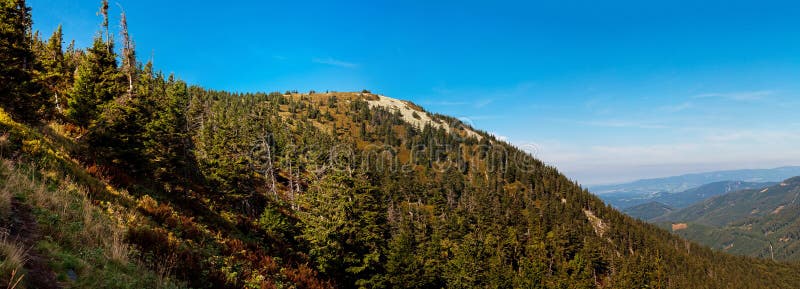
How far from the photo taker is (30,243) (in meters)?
6.89

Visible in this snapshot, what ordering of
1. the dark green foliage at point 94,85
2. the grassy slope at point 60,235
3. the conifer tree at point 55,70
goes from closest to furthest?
the grassy slope at point 60,235 < the dark green foliage at point 94,85 < the conifer tree at point 55,70

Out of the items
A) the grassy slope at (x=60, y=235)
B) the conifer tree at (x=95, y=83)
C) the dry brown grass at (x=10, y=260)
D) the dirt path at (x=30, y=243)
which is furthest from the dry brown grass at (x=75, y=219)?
the conifer tree at (x=95, y=83)

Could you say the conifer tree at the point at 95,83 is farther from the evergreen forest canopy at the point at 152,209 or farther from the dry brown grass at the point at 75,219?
the dry brown grass at the point at 75,219

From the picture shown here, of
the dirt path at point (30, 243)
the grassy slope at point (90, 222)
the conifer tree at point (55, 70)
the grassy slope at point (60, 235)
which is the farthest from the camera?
the conifer tree at point (55, 70)

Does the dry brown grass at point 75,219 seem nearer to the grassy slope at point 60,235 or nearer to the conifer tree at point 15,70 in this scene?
the grassy slope at point 60,235

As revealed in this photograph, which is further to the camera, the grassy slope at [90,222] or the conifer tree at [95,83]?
the conifer tree at [95,83]

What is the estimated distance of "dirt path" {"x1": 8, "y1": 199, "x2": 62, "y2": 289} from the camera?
18.7 feet

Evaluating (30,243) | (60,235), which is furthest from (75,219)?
(30,243)

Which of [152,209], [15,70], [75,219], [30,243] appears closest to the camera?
[30,243]

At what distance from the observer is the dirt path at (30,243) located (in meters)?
5.71

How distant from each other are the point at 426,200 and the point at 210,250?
4688 inches

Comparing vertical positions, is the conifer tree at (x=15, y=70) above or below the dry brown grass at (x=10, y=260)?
above

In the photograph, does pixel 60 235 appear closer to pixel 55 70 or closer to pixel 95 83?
pixel 95 83

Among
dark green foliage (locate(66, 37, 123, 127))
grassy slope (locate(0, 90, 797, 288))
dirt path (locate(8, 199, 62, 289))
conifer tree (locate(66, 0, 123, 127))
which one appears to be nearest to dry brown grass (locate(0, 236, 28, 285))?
dirt path (locate(8, 199, 62, 289))
